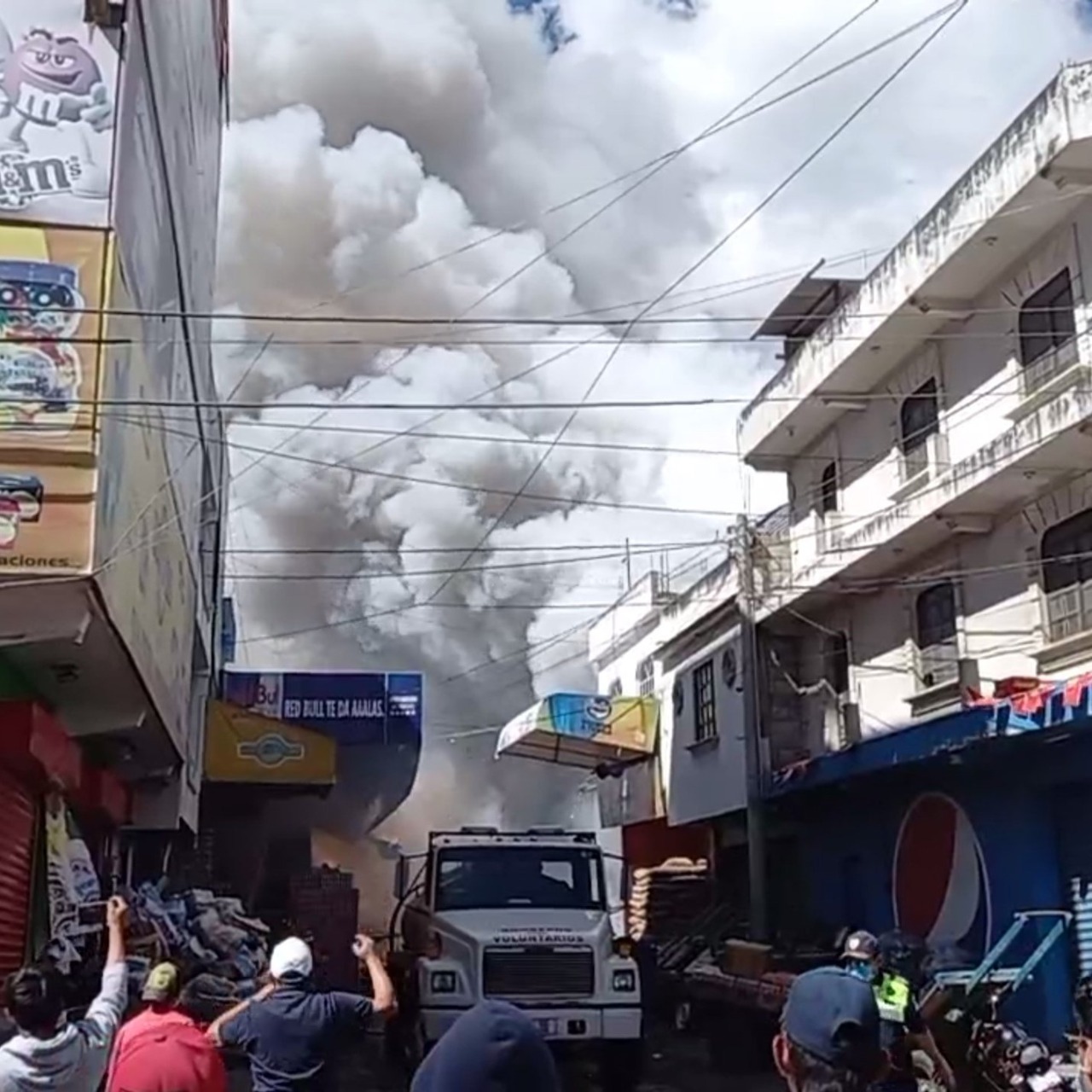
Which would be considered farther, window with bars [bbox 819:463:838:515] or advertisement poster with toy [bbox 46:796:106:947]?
window with bars [bbox 819:463:838:515]

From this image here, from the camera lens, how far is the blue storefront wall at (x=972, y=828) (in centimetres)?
1399

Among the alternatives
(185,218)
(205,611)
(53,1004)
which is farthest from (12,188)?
(205,611)

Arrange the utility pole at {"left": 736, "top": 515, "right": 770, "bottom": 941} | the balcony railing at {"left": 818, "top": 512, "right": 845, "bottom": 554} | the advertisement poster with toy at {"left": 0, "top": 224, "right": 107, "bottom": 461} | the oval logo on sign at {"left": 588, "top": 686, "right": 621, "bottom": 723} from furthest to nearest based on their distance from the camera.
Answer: the oval logo on sign at {"left": 588, "top": 686, "right": 621, "bottom": 723}
the balcony railing at {"left": 818, "top": 512, "right": 845, "bottom": 554}
the utility pole at {"left": 736, "top": 515, "right": 770, "bottom": 941}
the advertisement poster with toy at {"left": 0, "top": 224, "right": 107, "bottom": 461}

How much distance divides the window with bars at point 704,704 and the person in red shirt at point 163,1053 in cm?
2021

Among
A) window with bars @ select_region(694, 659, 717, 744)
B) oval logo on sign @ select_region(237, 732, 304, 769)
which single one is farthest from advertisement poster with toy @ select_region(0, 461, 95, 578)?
window with bars @ select_region(694, 659, 717, 744)

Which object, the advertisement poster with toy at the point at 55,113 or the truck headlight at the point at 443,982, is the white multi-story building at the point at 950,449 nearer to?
the truck headlight at the point at 443,982

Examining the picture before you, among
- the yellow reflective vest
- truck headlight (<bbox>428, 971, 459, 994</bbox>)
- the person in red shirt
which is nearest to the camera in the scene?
the person in red shirt

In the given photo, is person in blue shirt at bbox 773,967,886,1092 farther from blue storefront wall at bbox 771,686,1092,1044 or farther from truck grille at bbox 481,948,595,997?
blue storefront wall at bbox 771,686,1092,1044

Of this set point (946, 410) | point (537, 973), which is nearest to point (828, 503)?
point (946, 410)

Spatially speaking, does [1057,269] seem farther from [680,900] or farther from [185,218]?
[680,900]

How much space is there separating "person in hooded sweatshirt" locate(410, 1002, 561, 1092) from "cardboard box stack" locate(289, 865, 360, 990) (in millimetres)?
18220

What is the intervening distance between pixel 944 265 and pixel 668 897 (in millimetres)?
15647

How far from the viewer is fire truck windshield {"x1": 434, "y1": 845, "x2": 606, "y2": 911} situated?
1397 cm

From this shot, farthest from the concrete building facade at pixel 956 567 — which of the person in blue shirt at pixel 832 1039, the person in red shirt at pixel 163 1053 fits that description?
the person in blue shirt at pixel 832 1039
